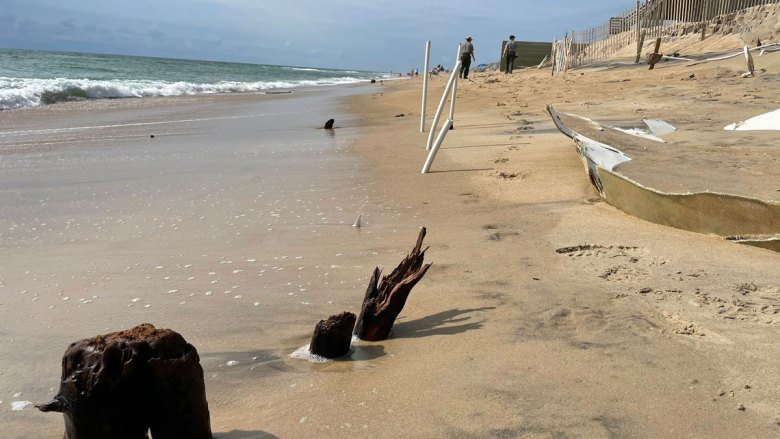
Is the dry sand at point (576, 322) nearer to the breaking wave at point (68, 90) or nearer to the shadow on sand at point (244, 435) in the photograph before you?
the shadow on sand at point (244, 435)

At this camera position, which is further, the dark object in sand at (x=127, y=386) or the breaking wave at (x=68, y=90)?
the breaking wave at (x=68, y=90)

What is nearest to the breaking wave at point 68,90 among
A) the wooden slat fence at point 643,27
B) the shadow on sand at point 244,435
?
the wooden slat fence at point 643,27

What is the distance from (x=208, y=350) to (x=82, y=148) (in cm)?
681

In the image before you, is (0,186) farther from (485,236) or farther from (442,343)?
(442,343)

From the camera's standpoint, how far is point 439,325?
8.57 ft

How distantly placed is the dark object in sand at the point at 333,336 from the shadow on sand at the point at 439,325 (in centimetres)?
29

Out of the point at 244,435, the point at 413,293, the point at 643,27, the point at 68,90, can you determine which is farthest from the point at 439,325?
the point at 643,27

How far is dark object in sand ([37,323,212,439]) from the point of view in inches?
58.3

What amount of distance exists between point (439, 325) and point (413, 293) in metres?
0.42

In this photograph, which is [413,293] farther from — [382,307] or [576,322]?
[576,322]

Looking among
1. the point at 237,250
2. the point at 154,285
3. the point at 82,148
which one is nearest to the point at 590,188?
the point at 237,250

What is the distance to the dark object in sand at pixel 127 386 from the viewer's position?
148 centimetres

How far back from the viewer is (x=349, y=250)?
373 centimetres

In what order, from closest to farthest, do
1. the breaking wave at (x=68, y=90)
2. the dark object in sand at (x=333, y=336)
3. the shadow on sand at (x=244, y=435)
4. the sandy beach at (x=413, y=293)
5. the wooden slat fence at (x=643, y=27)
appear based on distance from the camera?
the shadow on sand at (x=244, y=435) → the sandy beach at (x=413, y=293) → the dark object in sand at (x=333, y=336) → the breaking wave at (x=68, y=90) → the wooden slat fence at (x=643, y=27)
